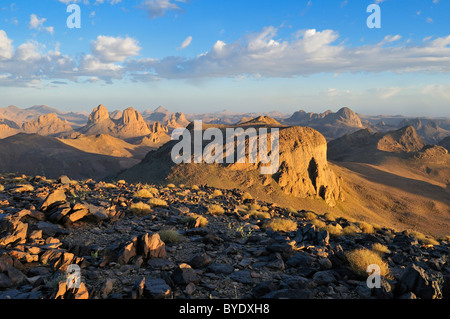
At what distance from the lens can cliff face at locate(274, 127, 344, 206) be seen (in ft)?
138

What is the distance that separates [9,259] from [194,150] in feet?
137

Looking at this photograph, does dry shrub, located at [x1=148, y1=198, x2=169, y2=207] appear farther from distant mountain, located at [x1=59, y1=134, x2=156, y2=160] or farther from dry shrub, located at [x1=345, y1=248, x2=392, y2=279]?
distant mountain, located at [x1=59, y1=134, x2=156, y2=160]

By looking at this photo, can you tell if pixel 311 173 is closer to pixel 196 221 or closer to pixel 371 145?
pixel 196 221

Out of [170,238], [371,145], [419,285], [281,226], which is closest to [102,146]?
[371,145]

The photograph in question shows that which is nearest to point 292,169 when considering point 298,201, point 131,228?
point 298,201

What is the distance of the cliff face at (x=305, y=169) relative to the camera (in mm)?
41969

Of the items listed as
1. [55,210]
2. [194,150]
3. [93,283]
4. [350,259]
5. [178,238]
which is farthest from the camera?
[194,150]

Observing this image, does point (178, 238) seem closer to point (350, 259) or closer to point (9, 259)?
point (9, 259)

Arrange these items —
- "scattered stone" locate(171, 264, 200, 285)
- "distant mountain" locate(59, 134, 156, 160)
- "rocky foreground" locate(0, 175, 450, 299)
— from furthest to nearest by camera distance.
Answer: "distant mountain" locate(59, 134, 156, 160)
"scattered stone" locate(171, 264, 200, 285)
"rocky foreground" locate(0, 175, 450, 299)

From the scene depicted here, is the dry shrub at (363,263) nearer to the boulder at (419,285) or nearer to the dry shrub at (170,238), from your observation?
the boulder at (419,285)

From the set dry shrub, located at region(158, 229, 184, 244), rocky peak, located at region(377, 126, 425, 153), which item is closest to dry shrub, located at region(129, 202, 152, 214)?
dry shrub, located at region(158, 229, 184, 244)

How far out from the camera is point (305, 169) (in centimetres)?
4584

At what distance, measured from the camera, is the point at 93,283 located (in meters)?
5.07

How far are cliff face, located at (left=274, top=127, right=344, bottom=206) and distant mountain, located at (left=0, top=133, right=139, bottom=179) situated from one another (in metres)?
56.8
